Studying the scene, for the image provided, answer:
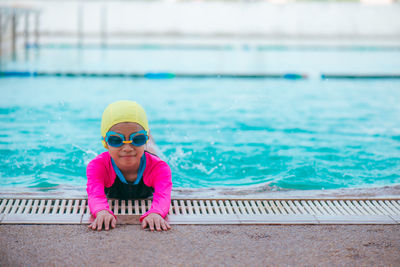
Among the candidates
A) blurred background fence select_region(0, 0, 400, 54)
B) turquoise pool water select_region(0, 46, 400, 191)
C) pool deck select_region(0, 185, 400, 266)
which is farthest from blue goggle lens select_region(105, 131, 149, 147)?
blurred background fence select_region(0, 0, 400, 54)

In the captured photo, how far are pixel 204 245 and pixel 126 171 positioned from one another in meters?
0.87

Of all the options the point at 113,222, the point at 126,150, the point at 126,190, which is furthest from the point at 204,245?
the point at 126,190

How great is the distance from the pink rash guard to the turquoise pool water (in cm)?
67

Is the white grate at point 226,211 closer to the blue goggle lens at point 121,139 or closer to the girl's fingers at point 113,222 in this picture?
the girl's fingers at point 113,222

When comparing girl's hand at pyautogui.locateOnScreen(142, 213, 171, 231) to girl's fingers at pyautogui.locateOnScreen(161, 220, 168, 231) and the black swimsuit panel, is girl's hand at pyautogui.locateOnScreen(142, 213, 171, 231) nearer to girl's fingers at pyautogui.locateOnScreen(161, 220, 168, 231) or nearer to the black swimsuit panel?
girl's fingers at pyautogui.locateOnScreen(161, 220, 168, 231)

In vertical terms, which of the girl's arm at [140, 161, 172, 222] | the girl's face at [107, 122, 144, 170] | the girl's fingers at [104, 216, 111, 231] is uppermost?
the girl's face at [107, 122, 144, 170]

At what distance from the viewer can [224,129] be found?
6.34 m

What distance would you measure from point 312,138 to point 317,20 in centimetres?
2394

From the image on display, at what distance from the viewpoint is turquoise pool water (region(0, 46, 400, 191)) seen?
179 inches

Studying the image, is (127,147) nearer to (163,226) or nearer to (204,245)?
(163,226)

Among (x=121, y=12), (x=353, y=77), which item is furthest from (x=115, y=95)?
(x=121, y=12)

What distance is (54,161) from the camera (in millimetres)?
4777

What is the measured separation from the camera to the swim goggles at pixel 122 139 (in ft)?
8.94

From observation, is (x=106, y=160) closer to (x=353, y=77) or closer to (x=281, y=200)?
(x=281, y=200)
